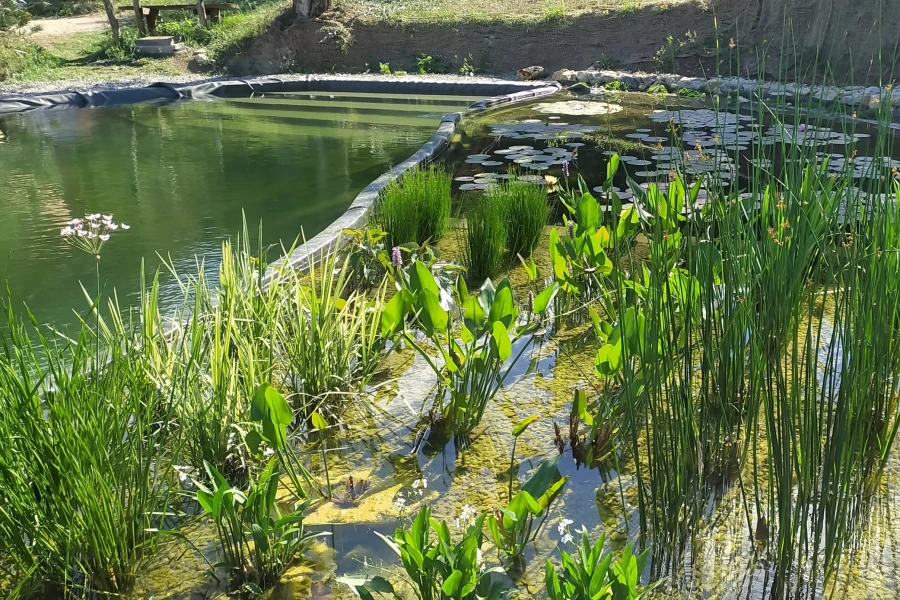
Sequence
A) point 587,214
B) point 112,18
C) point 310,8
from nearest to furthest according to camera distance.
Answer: point 587,214 → point 112,18 → point 310,8

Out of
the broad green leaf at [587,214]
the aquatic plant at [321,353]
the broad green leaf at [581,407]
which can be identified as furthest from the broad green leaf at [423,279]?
the broad green leaf at [587,214]

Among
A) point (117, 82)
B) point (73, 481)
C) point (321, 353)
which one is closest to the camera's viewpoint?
point (73, 481)

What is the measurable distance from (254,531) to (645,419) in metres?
0.87

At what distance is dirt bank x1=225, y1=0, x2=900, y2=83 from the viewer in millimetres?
10953

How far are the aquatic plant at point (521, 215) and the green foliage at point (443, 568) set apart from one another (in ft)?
7.11

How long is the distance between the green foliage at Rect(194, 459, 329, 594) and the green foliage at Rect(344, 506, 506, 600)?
252mm

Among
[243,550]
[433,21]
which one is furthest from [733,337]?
[433,21]

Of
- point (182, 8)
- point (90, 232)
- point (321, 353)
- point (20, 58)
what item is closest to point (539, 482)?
point (321, 353)

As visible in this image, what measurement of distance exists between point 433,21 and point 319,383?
12639 mm

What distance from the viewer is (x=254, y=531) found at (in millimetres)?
1412

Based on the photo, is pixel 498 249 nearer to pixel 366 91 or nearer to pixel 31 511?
pixel 31 511

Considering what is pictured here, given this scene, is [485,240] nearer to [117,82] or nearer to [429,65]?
[117,82]

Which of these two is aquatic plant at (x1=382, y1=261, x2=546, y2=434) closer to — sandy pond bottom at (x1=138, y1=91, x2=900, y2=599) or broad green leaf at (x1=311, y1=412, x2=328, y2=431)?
sandy pond bottom at (x1=138, y1=91, x2=900, y2=599)

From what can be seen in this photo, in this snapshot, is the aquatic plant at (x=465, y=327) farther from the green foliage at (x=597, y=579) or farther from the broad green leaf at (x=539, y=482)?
the green foliage at (x=597, y=579)
